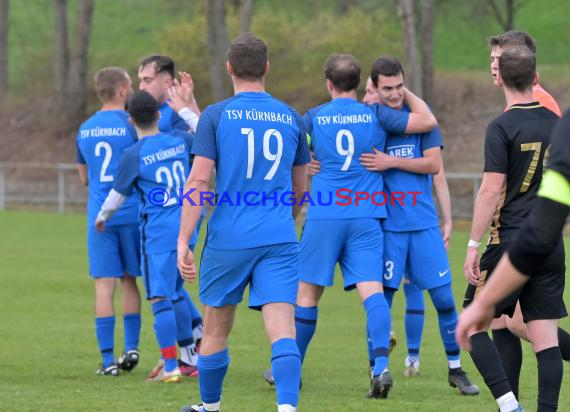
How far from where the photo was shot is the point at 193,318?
369 inches

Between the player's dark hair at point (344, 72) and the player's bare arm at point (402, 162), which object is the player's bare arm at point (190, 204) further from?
the player's dark hair at point (344, 72)

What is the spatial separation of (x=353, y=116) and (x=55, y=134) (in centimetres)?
3214

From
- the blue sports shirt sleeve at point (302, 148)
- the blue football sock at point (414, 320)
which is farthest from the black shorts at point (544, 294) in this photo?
the blue football sock at point (414, 320)

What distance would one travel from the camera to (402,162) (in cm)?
792

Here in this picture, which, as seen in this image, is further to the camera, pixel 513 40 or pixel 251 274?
pixel 513 40

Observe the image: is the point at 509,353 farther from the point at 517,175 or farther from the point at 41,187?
the point at 41,187

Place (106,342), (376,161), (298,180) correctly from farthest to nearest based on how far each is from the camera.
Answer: (106,342)
(376,161)
(298,180)

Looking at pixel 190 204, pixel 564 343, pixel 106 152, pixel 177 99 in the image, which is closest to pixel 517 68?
pixel 564 343

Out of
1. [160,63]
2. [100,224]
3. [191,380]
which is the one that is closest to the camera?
[191,380]

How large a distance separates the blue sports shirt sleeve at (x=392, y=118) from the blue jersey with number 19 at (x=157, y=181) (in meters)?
1.47

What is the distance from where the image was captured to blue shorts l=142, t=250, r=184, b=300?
27.4 ft

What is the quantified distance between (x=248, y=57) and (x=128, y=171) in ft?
8.49

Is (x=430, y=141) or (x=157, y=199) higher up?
(x=430, y=141)

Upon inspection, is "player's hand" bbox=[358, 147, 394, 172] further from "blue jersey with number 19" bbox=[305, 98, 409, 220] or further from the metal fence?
the metal fence
